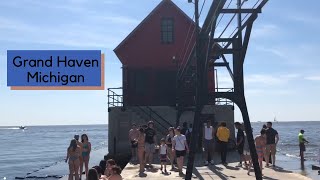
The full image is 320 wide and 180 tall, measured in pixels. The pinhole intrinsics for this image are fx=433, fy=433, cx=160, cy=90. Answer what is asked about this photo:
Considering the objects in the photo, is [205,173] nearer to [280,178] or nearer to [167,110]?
[280,178]

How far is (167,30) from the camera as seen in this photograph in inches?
1223

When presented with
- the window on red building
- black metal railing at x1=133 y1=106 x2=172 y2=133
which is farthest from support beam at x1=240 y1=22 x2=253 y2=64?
the window on red building

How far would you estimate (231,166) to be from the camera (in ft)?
55.1

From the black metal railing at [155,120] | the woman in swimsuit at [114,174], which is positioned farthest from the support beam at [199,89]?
the black metal railing at [155,120]

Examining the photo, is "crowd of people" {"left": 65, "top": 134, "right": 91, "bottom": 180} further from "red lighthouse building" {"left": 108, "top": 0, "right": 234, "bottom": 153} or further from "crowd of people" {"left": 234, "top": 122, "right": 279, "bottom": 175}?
"red lighthouse building" {"left": 108, "top": 0, "right": 234, "bottom": 153}

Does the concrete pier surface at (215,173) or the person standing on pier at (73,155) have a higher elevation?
the person standing on pier at (73,155)

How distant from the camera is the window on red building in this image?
30953mm

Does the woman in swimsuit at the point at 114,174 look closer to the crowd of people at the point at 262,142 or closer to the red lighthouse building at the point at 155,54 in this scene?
the crowd of people at the point at 262,142

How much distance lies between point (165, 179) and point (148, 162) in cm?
346

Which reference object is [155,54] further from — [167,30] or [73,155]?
[73,155]

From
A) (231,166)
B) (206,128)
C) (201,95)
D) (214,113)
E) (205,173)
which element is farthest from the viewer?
(214,113)

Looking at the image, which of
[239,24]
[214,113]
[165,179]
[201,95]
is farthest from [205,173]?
[214,113]

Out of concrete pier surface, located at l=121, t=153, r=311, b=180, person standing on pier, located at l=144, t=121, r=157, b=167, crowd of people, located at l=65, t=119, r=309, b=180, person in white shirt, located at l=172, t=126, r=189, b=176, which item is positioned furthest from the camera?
person standing on pier, located at l=144, t=121, r=157, b=167

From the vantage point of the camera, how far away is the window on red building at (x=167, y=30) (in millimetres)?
30953
